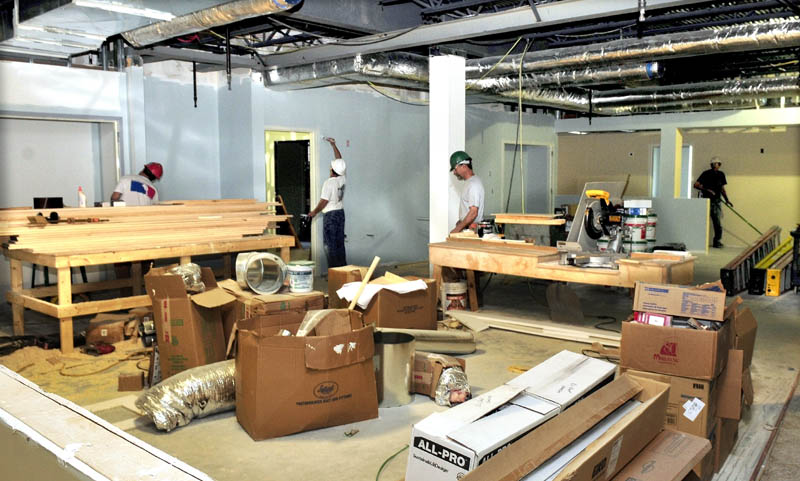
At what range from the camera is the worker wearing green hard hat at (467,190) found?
6.57m

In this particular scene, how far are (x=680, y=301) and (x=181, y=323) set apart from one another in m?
2.89

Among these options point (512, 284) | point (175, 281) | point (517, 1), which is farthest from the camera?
point (512, 284)

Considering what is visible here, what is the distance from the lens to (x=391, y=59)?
724 cm

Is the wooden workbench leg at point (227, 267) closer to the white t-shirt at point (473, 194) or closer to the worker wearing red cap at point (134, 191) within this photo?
the worker wearing red cap at point (134, 191)

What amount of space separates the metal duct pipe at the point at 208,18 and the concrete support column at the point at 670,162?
802 cm

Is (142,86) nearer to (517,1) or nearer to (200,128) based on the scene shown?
(200,128)

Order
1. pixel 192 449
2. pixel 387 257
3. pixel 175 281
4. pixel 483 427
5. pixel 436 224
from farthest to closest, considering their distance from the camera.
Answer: pixel 387 257 → pixel 436 224 → pixel 175 281 → pixel 192 449 → pixel 483 427

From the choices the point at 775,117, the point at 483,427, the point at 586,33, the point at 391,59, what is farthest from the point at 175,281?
the point at 775,117

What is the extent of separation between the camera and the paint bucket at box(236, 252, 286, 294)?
479 centimetres

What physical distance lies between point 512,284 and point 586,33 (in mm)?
2949

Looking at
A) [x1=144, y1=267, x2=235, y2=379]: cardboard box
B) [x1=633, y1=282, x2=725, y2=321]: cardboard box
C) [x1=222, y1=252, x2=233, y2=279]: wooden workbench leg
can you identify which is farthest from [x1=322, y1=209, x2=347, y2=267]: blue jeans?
[x1=633, y1=282, x2=725, y2=321]: cardboard box

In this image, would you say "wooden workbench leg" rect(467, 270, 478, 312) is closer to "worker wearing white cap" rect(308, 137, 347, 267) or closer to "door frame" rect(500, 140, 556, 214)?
"worker wearing white cap" rect(308, 137, 347, 267)

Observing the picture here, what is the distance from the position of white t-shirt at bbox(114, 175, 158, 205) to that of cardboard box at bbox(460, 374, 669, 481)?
5.41 m

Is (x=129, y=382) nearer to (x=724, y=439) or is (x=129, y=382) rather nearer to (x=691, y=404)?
(x=691, y=404)
